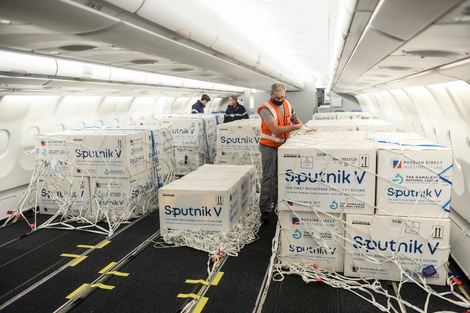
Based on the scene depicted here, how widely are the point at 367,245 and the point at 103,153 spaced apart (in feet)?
13.2

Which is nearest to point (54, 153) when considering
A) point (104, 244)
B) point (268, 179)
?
point (104, 244)

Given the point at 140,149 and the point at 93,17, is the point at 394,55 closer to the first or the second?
the point at 93,17

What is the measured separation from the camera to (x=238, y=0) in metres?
3.90

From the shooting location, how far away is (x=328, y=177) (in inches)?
144

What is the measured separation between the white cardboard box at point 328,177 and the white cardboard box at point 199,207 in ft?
3.33

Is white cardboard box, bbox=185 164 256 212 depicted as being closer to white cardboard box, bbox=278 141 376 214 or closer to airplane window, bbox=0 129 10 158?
white cardboard box, bbox=278 141 376 214

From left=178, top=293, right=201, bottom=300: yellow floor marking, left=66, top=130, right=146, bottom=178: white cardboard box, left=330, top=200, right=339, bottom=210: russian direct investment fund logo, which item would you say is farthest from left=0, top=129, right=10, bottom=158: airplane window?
left=330, top=200, right=339, bottom=210: russian direct investment fund logo

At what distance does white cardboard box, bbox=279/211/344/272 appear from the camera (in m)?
3.73

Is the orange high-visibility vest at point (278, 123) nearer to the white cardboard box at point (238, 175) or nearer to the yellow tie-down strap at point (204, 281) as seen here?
the white cardboard box at point (238, 175)

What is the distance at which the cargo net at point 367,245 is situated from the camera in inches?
136

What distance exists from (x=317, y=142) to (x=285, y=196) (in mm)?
737

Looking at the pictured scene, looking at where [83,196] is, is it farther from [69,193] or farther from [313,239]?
[313,239]

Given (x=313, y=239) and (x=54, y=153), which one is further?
(x=54, y=153)

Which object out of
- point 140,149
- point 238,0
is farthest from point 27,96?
point 238,0
